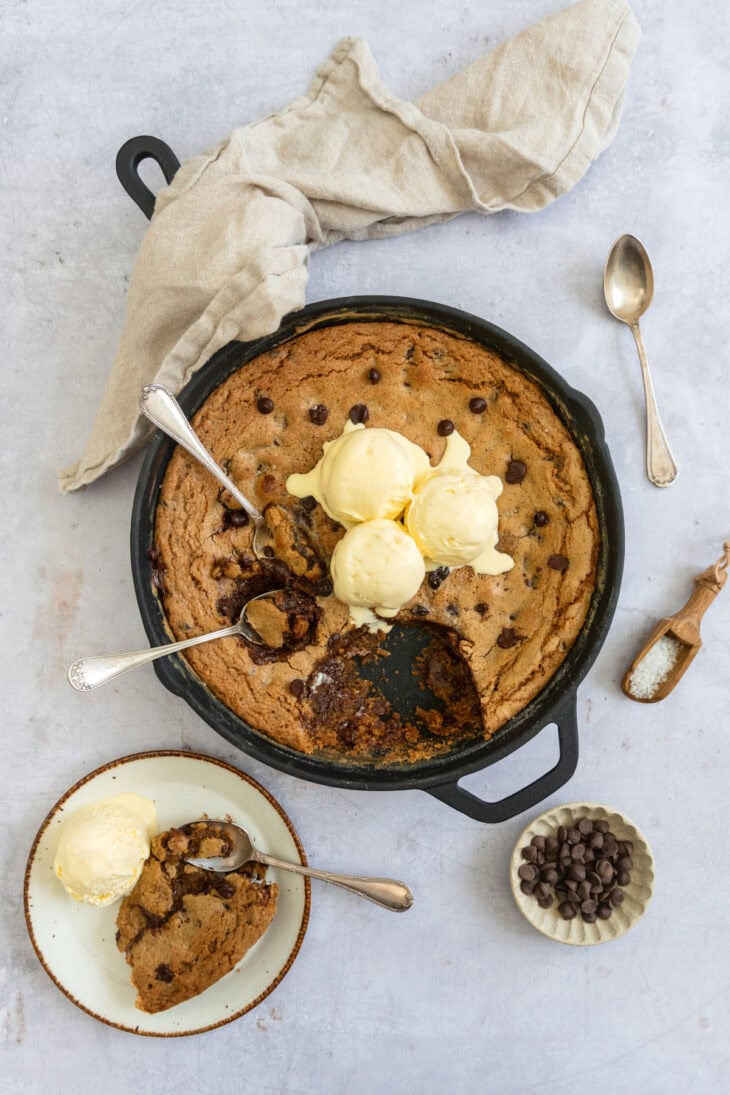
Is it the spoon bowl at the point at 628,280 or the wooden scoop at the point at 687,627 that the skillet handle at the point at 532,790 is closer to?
the wooden scoop at the point at 687,627

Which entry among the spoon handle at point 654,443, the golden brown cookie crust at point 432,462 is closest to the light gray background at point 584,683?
the spoon handle at point 654,443

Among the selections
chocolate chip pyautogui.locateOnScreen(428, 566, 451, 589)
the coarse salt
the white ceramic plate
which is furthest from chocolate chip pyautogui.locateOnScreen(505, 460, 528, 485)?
the white ceramic plate

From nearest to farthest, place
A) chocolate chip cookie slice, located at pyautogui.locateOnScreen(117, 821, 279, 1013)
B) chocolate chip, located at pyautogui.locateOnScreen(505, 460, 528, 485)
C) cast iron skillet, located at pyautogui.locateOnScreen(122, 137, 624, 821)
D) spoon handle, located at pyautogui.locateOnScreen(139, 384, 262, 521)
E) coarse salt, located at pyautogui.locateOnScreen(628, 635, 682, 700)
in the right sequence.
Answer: spoon handle, located at pyautogui.locateOnScreen(139, 384, 262, 521) → cast iron skillet, located at pyautogui.locateOnScreen(122, 137, 624, 821) → chocolate chip, located at pyautogui.locateOnScreen(505, 460, 528, 485) → chocolate chip cookie slice, located at pyautogui.locateOnScreen(117, 821, 279, 1013) → coarse salt, located at pyautogui.locateOnScreen(628, 635, 682, 700)

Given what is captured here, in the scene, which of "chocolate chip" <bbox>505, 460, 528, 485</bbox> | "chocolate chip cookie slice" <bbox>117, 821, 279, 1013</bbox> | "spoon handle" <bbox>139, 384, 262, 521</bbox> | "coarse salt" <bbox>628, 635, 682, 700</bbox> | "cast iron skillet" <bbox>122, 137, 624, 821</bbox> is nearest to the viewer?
"spoon handle" <bbox>139, 384, 262, 521</bbox>

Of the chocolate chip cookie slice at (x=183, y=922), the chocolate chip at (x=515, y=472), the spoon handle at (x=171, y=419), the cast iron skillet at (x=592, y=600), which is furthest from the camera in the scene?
the chocolate chip cookie slice at (x=183, y=922)

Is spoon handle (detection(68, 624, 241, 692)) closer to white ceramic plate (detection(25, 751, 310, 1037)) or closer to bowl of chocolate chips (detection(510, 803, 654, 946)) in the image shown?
white ceramic plate (detection(25, 751, 310, 1037))

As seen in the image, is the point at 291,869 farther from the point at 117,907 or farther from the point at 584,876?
the point at 584,876

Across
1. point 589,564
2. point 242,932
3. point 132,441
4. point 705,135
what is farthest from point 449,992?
point 705,135
